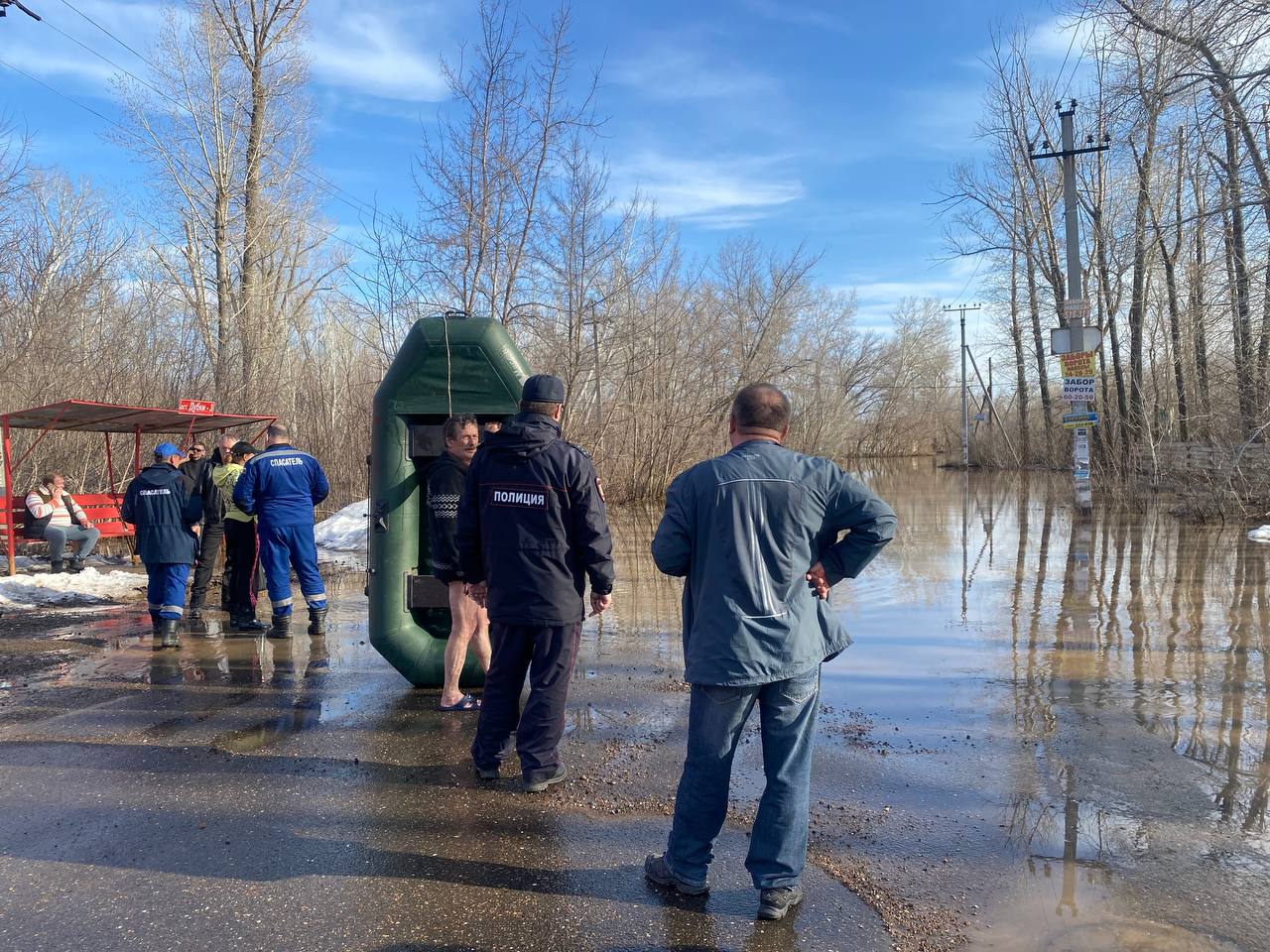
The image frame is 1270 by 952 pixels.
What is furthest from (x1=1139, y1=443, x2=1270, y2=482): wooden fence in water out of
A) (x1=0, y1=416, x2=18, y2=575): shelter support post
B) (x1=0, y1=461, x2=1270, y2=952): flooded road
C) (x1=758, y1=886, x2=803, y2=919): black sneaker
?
(x1=0, y1=416, x2=18, y2=575): shelter support post

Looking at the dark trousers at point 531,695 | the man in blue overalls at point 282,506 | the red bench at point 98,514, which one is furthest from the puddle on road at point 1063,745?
the red bench at point 98,514

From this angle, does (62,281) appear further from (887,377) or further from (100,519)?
(887,377)

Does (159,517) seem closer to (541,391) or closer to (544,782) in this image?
(541,391)

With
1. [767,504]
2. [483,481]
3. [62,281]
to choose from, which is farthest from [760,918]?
[62,281]

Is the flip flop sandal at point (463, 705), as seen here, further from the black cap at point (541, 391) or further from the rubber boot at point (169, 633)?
the rubber boot at point (169, 633)

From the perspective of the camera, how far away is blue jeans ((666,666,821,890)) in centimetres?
316

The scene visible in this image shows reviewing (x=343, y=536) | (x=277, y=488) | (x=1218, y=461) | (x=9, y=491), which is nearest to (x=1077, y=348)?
(x=1218, y=461)

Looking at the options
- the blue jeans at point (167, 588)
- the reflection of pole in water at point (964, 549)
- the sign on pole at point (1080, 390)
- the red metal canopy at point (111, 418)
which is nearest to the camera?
the blue jeans at point (167, 588)

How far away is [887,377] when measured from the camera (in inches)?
2344

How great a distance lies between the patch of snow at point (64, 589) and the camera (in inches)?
380

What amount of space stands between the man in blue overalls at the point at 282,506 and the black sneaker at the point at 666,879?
489cm

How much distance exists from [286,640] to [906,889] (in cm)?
591

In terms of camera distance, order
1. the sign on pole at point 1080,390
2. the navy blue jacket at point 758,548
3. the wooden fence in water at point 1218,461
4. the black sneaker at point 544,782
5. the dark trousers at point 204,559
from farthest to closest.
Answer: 1. the sign on pole at point 1080,390
2. the wooden fence in water at point 1218,461
3. the dark trousers at point 204,559
4. the black sneaker at point 544,782
5. the navy blue jacket at point 758,548

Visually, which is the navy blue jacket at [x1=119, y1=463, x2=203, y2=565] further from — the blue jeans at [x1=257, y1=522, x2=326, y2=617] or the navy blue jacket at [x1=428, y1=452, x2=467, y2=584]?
the navy blue jacket at [x1=428, y1=452, x2=467, y2=584]
